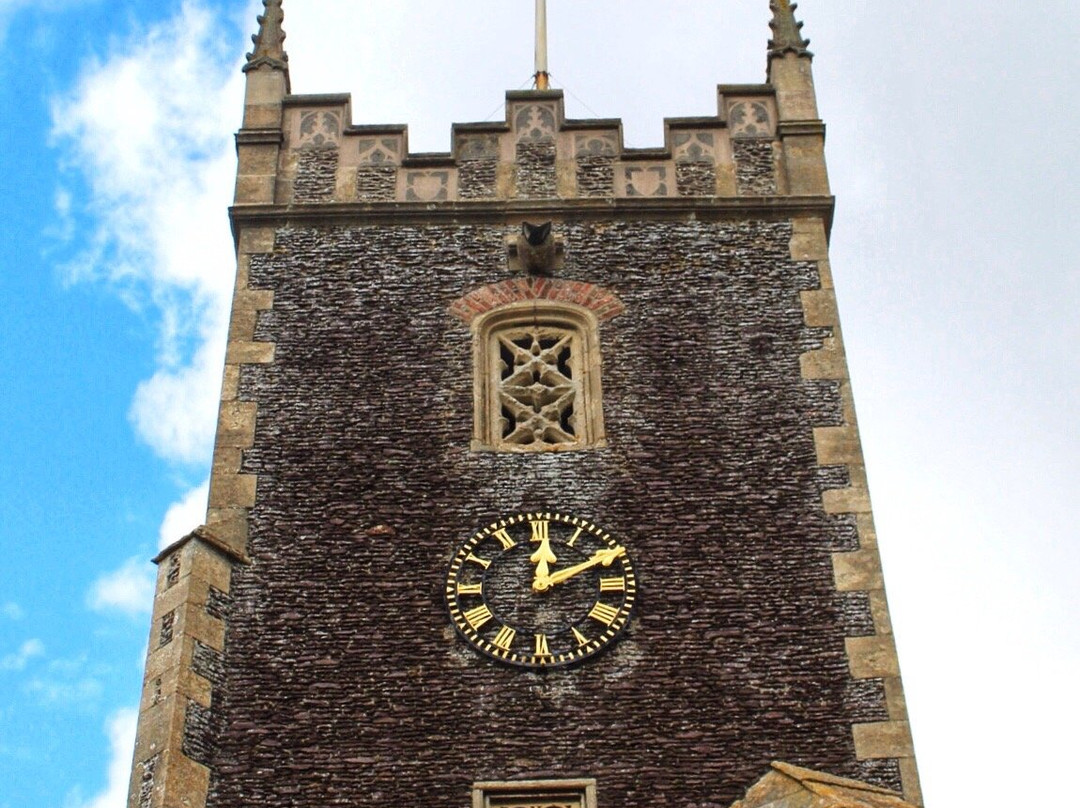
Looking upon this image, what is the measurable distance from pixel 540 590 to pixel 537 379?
259cm

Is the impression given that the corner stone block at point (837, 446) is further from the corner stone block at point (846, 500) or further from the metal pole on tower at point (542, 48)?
the metal pole on tower at point (542, 48)

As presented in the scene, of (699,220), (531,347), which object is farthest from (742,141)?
(531,347)

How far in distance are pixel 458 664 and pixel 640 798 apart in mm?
1772

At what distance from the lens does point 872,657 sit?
16047 mm

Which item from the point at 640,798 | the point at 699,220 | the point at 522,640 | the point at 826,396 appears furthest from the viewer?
A: the point at 699,220

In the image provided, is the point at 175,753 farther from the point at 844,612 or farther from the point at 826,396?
the point at 826,396

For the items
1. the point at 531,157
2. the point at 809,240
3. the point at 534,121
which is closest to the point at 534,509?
the point at 809,240

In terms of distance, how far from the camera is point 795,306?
18.8m

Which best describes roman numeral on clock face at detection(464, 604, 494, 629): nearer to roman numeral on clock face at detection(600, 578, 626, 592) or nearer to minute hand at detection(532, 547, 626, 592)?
minute hand at detection(532, 547, 626, 592)

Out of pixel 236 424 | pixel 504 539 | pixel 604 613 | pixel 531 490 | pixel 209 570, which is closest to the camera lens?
pixel 604 613

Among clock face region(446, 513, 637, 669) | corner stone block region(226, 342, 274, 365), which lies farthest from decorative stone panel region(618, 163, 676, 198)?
clock face region(446, 513, 637, 669)

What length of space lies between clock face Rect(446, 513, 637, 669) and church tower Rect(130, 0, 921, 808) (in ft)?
0.08

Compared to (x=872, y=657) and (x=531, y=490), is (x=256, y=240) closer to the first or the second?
(x=531, y=490)

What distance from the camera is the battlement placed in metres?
20.0
